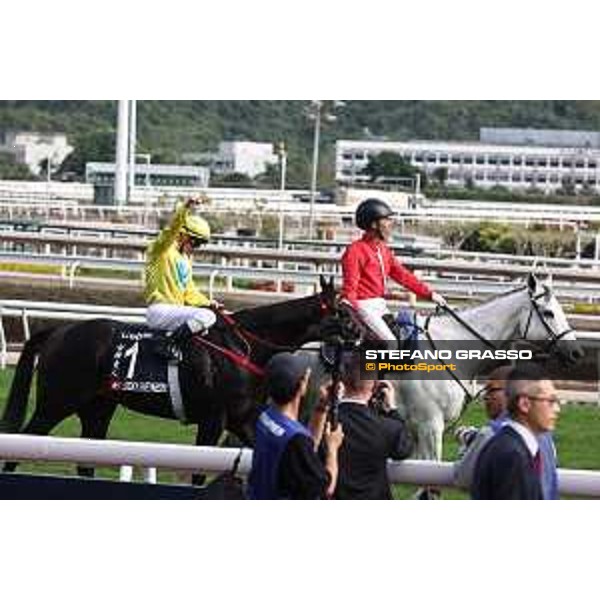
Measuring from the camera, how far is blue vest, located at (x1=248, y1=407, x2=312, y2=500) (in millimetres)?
5051

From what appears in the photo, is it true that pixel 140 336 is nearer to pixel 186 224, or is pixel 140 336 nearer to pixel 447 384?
pixel 186 224

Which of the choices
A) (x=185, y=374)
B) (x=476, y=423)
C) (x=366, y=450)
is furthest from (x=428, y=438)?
(x=366, y=450)

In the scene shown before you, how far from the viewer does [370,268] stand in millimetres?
8930

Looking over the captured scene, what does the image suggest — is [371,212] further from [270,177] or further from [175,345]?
[270,177]

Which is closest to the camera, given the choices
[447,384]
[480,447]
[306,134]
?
[480,447]

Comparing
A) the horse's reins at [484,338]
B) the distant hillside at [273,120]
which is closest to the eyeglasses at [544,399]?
the horse's reins at [484,338]

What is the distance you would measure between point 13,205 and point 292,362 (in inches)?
1007

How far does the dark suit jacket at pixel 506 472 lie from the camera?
15.7 feet

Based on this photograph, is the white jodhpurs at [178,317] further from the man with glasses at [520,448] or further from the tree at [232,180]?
the tree at [232,180]

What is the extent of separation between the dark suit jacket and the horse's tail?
4.65 metres
